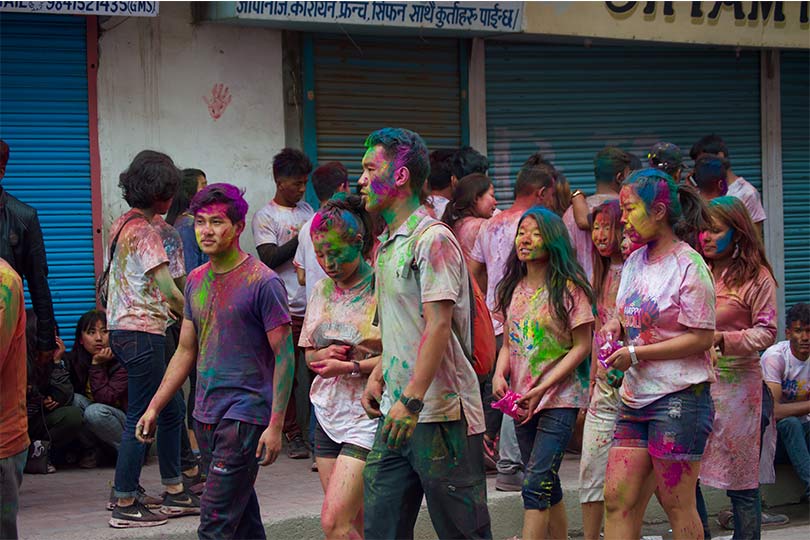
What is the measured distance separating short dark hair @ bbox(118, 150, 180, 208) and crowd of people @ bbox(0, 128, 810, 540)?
0.01 metres

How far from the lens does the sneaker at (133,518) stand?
22.8 ft

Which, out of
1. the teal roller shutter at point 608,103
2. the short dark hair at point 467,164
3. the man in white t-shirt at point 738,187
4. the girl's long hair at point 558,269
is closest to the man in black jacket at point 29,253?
the girl's long hair at point 558,269

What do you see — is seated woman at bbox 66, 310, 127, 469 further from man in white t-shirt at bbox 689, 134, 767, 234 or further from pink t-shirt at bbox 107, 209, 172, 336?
man in white t-shirt at bbox 689, 134, 767, 234

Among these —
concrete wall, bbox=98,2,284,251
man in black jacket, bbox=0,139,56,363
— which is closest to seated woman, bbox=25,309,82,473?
man in black jacket, bbox=0,139,56,363

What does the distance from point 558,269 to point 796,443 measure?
11.4ft

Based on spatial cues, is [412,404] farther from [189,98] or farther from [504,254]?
[189,98]

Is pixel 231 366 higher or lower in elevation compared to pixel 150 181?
lower

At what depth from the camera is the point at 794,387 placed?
8914 millimetres

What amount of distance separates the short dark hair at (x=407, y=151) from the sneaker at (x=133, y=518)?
2.97 meters

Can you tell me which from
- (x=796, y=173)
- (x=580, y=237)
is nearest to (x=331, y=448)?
(x=580, y=237)

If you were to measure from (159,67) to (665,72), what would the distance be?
205 inches

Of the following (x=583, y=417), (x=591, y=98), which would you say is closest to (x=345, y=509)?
(x=583, y=417)

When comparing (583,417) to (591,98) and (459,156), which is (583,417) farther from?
(591,98)

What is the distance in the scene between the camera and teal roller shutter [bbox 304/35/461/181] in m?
9.91
